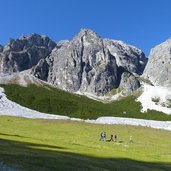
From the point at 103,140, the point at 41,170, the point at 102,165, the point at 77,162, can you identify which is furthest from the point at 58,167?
the point at 103,140

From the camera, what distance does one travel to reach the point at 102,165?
4869 centimetres

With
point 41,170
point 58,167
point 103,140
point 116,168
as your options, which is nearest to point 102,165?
point 116,168

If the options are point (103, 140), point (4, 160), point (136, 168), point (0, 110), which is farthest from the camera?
point (0, 110)

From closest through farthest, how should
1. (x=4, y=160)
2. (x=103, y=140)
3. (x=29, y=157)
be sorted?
(x=4, y=160), (x=29, y=157), (x=103, y=140)

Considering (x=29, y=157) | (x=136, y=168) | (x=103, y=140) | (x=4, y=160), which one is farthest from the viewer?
(x=103, y=140)

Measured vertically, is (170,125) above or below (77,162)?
above

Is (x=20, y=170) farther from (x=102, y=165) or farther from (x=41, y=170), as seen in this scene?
(x=102, y=165)

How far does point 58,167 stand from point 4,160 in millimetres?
6309

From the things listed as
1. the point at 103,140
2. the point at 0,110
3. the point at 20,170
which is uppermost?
the point at 0,110

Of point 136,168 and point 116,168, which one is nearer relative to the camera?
point 116,168

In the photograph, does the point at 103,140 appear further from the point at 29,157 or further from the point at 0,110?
the point at 0,110

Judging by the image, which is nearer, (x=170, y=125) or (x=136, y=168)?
(x=136, y=168)

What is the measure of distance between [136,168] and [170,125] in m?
154

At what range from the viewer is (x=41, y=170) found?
35.9m
